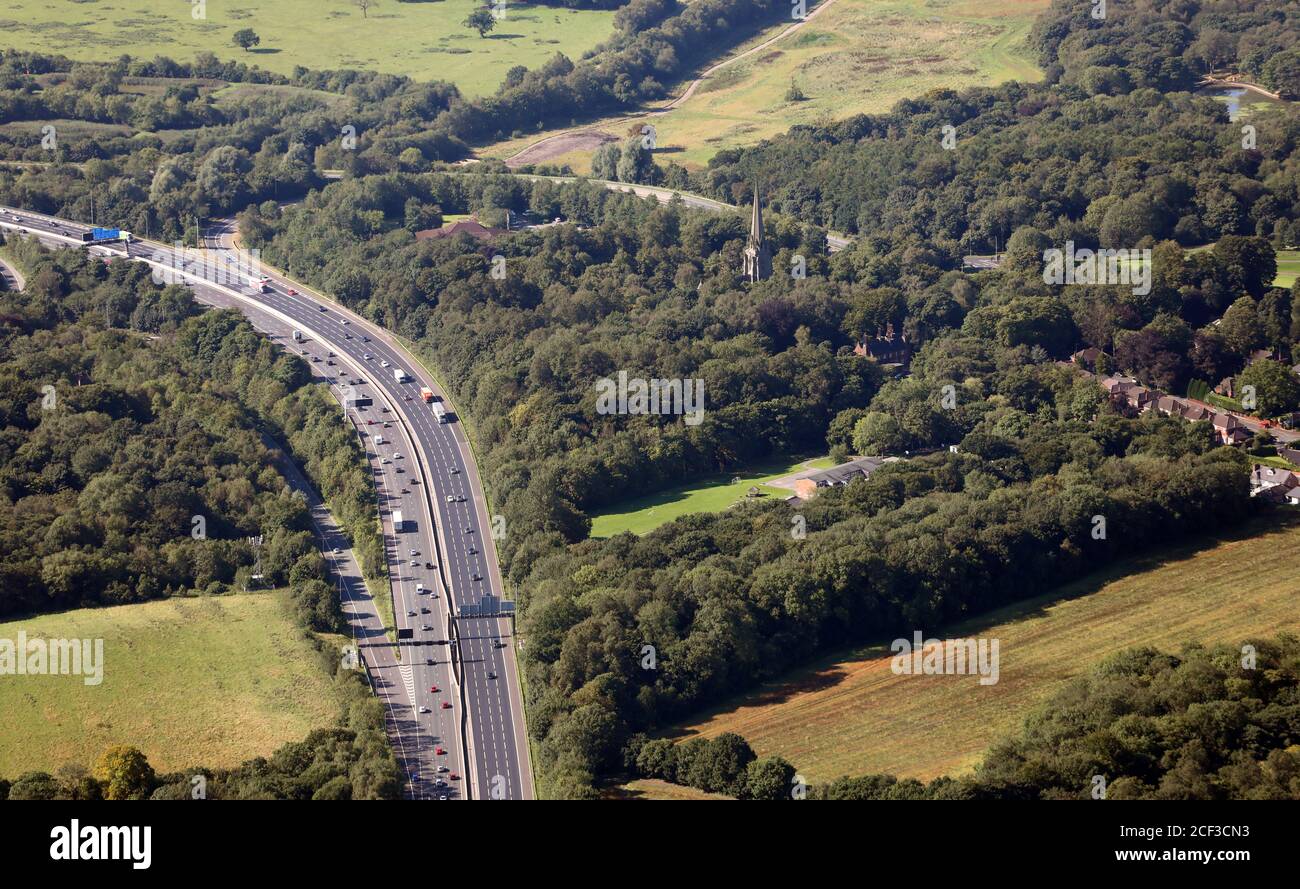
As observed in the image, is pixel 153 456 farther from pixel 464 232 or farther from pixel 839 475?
pixel 464 232

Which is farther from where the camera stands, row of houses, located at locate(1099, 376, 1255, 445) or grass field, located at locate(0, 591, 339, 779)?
row of houses, located at locate(1099, 376, 1255, 445)

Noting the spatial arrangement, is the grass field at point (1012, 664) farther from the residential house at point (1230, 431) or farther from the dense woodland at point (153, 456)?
the dense woodland at point (153, 456)

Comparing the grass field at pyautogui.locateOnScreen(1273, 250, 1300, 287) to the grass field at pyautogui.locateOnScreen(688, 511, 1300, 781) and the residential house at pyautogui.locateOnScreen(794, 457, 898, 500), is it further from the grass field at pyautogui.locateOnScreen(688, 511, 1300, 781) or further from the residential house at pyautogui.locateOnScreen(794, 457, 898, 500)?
the residential house at pyautogui.locateOnScreen(794, 457, 898, 500)

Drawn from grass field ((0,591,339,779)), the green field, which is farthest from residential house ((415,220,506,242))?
grass field ((0,591,339,779))

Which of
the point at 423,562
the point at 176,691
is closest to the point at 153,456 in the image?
the point at 423,562

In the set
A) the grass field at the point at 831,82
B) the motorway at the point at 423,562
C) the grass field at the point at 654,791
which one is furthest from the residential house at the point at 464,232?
the grass field at the point at 654,791
